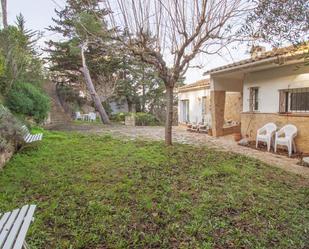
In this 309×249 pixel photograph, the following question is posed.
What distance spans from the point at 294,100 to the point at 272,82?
107 cm

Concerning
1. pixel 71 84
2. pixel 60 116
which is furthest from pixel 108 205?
pixel 71 84

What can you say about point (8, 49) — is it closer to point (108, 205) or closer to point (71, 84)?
point (108, 205)

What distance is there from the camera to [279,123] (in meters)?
8.99

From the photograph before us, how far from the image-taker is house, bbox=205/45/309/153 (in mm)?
8039

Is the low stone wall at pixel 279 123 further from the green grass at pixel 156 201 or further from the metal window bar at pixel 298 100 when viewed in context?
the green grass at pixel 156 201

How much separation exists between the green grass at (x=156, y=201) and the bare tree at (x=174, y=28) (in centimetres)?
296

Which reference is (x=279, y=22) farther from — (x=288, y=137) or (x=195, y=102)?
(x=195, y=102)

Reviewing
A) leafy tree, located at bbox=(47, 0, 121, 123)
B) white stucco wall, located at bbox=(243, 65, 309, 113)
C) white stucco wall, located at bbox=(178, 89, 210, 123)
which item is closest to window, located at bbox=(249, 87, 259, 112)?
white stucco wall, located at bbox=(243, 65, 309, 113)

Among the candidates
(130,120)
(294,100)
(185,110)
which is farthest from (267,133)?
(130,120)

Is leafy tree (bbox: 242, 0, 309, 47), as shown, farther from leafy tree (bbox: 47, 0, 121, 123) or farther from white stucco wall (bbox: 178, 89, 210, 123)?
leafy tree (bbox: 47, 0, 121, 123)

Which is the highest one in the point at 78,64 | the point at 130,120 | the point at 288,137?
the point at 78,64

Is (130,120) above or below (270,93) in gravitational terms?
below

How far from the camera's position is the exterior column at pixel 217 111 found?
12039 mm

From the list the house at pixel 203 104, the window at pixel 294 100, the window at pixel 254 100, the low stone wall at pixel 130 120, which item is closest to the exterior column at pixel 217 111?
the window at pixel 254 100
